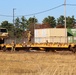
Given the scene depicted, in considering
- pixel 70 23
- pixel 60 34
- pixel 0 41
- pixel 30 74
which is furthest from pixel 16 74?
pixel 70 23

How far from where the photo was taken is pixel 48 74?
1448 centimetres

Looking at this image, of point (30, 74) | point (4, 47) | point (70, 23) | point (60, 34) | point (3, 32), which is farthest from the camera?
point (70, 23)

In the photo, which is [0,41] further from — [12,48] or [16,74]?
[16,74]

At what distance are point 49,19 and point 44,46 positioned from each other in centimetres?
14225

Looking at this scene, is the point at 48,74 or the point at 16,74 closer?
the point at 48,74

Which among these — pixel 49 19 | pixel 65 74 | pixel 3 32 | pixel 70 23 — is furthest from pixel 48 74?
pixel 49 19

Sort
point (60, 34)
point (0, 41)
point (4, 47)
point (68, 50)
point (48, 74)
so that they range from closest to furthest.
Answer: point (48, 74)
point (68, 50)
point (4, 47)
point (0, 41)
point (60, 34)

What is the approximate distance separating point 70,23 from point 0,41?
119102mm

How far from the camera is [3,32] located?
61.9m

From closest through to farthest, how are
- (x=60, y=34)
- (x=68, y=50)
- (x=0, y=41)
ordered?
(x=68, y=50)
(x=0, y=41)
(x=60, y=34)

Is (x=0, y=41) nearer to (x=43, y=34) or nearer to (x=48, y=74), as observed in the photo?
(x=43, y=34)

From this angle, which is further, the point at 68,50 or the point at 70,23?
the point at 70,23

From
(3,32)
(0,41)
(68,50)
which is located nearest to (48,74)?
(68,50)

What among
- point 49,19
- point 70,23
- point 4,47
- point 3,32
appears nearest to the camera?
point 4,47
